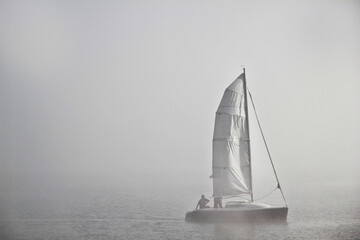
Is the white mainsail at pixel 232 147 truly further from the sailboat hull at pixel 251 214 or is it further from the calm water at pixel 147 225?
the calm water at pixel 147 225

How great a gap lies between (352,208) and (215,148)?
2023 cm

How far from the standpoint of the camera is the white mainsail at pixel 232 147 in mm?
35625

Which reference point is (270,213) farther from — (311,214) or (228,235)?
(311,214)

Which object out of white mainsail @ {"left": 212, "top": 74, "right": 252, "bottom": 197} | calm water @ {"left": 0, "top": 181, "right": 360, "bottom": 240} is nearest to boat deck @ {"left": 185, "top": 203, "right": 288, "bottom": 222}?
calm water @ {"left": 0, "top": 181, "right": 360, "bottom": 240}

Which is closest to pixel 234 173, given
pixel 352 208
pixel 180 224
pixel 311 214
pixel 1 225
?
pixel 180 224

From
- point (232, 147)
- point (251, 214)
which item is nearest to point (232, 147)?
point (232, 147)

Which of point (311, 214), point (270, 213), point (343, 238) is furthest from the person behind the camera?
point (311, 214)

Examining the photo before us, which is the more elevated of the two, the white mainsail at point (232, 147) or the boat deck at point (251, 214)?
the white mainsail at point (232, 147)

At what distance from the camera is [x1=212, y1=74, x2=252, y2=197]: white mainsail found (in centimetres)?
3562

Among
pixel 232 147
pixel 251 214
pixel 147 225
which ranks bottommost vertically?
pixel 147 225

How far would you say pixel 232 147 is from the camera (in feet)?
117

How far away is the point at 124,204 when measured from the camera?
52.8 metres

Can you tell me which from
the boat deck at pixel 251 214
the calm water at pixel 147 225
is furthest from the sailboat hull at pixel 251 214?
the calm water at pixel 147 225

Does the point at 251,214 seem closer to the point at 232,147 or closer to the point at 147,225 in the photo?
the point at 232,147
